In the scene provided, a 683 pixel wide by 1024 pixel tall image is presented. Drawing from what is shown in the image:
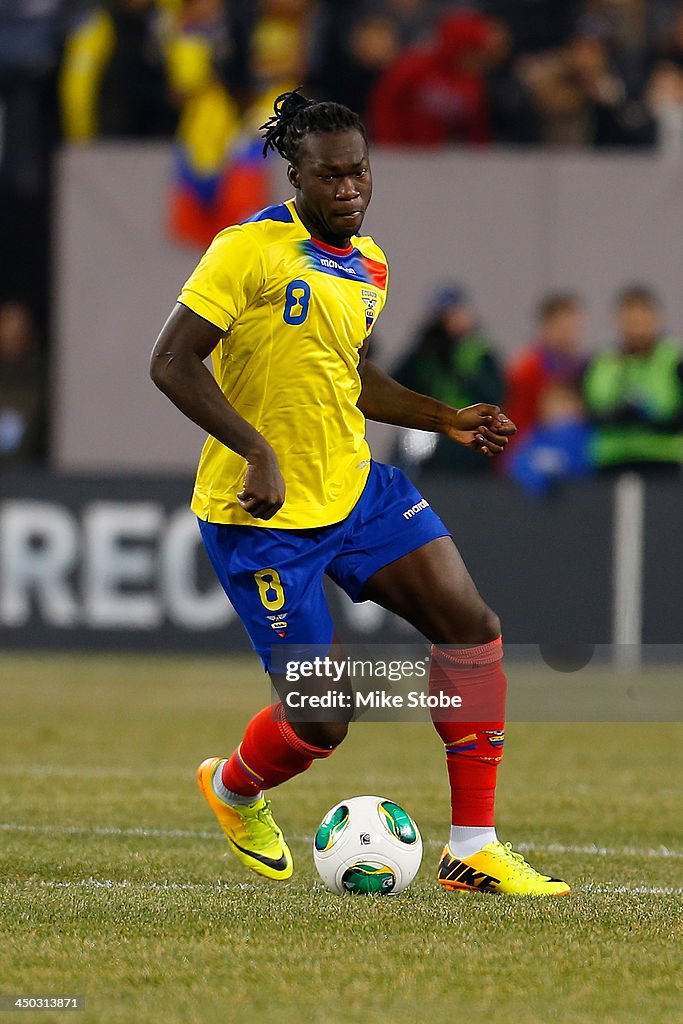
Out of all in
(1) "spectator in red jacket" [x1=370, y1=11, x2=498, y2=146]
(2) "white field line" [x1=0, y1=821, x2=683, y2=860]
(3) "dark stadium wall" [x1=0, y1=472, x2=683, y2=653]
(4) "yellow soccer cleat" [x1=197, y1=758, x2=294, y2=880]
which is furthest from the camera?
(1) "spectator in red jacket" [x1=370, y1=11, x2=498, y2=146]

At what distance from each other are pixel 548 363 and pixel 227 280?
7.43 meters

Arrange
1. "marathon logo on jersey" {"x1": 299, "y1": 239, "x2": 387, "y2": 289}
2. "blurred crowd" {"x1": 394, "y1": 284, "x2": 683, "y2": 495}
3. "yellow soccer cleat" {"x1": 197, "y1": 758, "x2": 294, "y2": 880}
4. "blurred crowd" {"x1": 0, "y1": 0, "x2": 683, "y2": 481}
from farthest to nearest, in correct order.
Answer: "blurred crowd" {"x1": 0, "y1": 0, "x2": 683, "y2": 481}
"blurred crowd" {"x1": 394, "y1": 284, "x2": 683, "y2": 495}
"yellow soccer cleat" {"x1": 197, "y1": 758, "x2": 294, "y2": 880}
"marathon logo on jersey" {"x1": 299, "y1": 239, "x2": 387, "y2": 289}

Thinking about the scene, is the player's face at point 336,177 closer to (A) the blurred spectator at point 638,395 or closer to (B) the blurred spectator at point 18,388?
(A) the blurred spectator at point 638,395

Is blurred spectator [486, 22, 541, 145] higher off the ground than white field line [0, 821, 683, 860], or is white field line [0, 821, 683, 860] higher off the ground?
blurred spectator [486, 22, 541, 145]

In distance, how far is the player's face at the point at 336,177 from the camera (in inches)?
205

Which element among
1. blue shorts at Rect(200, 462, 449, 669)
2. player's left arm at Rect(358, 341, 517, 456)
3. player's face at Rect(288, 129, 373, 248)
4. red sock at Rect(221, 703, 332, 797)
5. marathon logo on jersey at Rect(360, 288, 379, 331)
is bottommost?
red sock at Rect(221, 703, 332, 797)

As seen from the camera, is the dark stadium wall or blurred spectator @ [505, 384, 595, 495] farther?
the dark stadium wall

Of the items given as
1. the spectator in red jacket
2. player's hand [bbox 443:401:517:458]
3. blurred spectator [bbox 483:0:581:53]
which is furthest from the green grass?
blurred spectator [bbox 483:0:581:53]

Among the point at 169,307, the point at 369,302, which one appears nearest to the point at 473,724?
the point at 369,302

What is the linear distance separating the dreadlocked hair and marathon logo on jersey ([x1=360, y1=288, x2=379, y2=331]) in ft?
1.41

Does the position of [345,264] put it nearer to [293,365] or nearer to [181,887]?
[293,365]

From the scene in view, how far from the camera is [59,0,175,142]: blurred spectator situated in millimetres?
13805

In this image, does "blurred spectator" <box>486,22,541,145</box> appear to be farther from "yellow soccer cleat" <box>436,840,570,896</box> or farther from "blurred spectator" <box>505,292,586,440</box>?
"yellow soccer cleat" <box>436,840,570,896</box>

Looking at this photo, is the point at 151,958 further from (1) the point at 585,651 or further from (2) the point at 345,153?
(1) the point at 585,651
